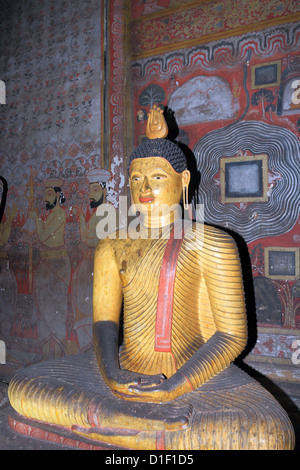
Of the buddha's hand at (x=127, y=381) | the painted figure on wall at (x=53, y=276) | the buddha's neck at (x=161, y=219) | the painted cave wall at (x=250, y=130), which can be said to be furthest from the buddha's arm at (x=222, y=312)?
the painted figure on wall at (x=53, y=276)

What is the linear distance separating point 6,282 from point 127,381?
10.5ft

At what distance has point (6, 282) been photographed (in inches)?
191

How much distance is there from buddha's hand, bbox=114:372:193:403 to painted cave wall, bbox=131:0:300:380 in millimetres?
1663

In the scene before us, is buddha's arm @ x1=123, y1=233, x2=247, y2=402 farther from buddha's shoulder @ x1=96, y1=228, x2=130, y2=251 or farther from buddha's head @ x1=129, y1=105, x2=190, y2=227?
buddha's shoulder @ x1=96, y1=228, x2=130, y2=251

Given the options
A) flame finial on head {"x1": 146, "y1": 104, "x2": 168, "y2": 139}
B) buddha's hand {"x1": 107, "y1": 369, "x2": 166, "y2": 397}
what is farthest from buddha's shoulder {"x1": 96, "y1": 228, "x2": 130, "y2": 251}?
buddha's hand {"x1": 107, "y1": 369, "x2": 166, "y2": 397}

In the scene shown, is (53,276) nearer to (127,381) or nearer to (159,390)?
(127,381)

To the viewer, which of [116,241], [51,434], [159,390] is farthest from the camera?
[116,241]

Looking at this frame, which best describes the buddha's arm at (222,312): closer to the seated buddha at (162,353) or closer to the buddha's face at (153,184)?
the seated buddha at (162,353)

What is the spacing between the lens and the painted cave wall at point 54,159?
164 inches

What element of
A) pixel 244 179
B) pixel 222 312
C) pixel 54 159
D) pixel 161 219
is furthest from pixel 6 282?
pixel 222 312

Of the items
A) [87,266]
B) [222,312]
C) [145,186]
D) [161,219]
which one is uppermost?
[145,186]

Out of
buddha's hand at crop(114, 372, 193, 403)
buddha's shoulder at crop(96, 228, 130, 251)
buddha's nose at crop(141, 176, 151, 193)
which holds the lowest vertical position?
buddha's hand at crop(114, 372, 193, 403)

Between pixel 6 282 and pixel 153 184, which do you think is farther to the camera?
pixel 6 282

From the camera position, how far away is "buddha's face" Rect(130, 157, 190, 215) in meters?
2.62
